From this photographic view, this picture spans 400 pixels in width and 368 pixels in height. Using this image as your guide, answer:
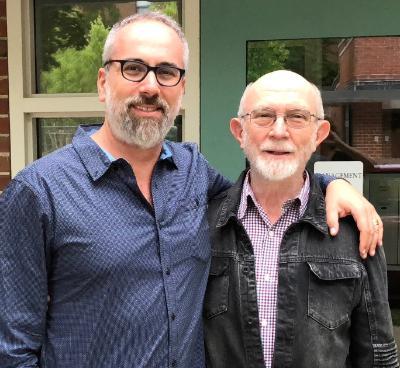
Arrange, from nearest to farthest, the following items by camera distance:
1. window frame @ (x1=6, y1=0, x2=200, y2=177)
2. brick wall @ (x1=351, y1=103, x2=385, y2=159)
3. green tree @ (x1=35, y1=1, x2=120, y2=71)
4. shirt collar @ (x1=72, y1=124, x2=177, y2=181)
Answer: shirt collar @ (x1=72, y1=124, x2=177, y2=181) < brick wall @ (x1=351, y1=103, x2=385, y2=159) < window frame @ (x1=6, y1=0, x2=200, y2=177) < green tree @ (x1=35, y1=1, x2=120, y2=71)

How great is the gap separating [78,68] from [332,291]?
2.48 metres

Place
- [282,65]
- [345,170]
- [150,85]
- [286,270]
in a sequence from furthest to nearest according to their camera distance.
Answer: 1. [282,65]
2. [345,170]
3. [286,270]
4. [150,85]

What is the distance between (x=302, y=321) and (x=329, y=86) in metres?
1.95

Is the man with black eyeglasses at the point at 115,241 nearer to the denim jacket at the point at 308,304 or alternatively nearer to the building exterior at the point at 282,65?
the denim jacket at the point at 308,304

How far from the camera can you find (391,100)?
10.8 feet

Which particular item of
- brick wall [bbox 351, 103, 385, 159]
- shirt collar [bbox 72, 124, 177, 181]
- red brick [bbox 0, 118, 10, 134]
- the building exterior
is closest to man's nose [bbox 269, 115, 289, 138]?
shirt collar [bbox 72, 124, 177, 181]

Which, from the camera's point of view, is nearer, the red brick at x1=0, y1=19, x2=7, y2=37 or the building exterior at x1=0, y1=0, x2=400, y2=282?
the building exterior at x1=0, y1=0, x2=400, y2=282

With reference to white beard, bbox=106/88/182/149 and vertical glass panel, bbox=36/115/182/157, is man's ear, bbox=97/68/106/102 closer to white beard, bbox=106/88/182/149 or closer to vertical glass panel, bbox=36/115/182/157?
white beard, bbox=106/88/182/149

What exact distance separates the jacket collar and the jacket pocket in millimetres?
128

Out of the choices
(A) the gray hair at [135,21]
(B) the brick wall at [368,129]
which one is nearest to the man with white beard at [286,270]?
(A) the gray hair at [135,21]

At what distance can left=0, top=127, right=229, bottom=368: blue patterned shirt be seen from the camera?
1.49 meters

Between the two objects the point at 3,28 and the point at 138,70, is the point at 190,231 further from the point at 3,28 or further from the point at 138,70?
the point at 3,28

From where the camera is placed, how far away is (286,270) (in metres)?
1.71

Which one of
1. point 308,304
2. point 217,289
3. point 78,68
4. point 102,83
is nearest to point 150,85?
point 102,83
